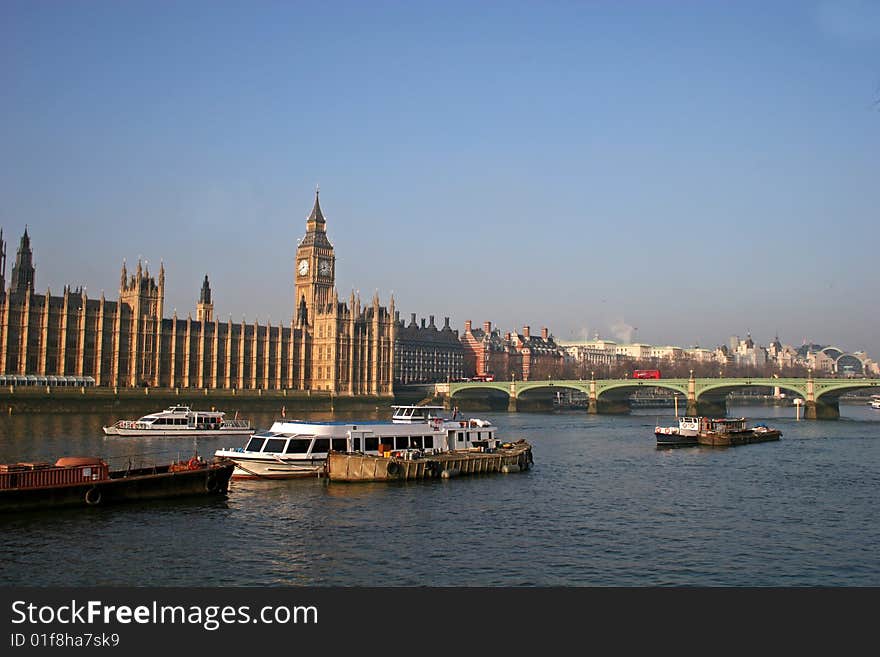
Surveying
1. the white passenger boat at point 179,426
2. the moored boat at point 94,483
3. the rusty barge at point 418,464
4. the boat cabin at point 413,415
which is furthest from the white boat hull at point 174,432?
the moored boat at point 94,483

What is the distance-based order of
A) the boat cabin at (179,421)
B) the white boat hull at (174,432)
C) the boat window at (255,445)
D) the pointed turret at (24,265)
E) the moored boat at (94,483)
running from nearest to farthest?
the moored boat at (94,483)
the boat window at (255,445)
the white boat hull at (174,432)
the boat cabin at (179,421)
the pointed turret at (24,265)

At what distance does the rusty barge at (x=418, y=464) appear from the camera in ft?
137

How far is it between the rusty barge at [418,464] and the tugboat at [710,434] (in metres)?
24.8

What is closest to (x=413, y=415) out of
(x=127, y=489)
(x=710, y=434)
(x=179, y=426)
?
(x=127, y=489)

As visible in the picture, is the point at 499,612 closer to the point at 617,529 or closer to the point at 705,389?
the point at 617,529

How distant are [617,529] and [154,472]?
18488 millimetres

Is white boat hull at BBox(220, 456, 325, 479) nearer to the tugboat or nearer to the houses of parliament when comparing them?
the tugboat

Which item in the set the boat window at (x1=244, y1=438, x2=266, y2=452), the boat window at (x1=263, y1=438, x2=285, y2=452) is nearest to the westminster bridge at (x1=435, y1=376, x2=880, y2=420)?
the boat window at (x1=263, y1=438, x2=285, y2=452)

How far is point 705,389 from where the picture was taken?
121438mm

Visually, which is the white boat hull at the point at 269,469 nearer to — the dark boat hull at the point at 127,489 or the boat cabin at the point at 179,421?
the dark boat hull at the point at 127,489

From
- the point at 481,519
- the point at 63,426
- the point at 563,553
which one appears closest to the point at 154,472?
the point at 481,519

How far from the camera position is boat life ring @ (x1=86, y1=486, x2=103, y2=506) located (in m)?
33.0

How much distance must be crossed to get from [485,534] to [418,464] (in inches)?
510

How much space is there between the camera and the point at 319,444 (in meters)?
43.5
